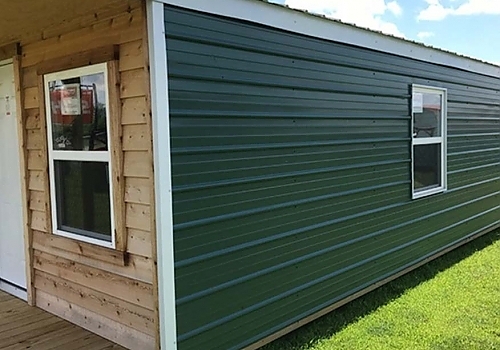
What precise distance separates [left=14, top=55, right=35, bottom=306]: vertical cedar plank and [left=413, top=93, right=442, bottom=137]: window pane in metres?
3.75

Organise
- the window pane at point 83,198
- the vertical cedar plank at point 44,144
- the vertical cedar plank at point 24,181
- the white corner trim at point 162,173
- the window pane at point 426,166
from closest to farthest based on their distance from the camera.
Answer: the white corner trim at point 162,173 → the window pane at point 83,198 → the vertical cedar plank at point 44,144 → the vertical cedar plank at point 24,181 → the window pane at point 426,166

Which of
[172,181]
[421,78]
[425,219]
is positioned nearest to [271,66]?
[172,181]

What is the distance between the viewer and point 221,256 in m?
3.03

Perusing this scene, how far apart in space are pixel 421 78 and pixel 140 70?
335 cm

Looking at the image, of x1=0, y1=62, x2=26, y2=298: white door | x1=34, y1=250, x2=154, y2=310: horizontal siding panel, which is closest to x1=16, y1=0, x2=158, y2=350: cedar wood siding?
x1=34, y1=250, x2=154, y2=310: horizontal siding panel

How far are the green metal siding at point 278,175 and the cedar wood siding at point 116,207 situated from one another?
0.75ft

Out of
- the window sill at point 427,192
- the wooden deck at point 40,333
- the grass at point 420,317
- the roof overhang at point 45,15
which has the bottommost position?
the grass at point 420,317

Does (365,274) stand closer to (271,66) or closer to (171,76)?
(271,66)

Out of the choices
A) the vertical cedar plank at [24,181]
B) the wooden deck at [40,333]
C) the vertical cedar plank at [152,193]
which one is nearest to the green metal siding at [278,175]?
the vertical cedar plank at [152,193]

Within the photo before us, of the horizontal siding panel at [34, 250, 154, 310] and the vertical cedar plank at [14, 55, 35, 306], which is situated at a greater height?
the vertical cedar plank at [14, 55, 35, 306]

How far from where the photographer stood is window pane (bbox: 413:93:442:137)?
508 cm

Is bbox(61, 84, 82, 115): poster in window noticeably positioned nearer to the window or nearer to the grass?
the grass

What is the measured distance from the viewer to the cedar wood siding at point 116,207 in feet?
9.30

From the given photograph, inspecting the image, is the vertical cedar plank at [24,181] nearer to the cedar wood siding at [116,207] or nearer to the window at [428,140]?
the cedar wood siding at [116,207]
